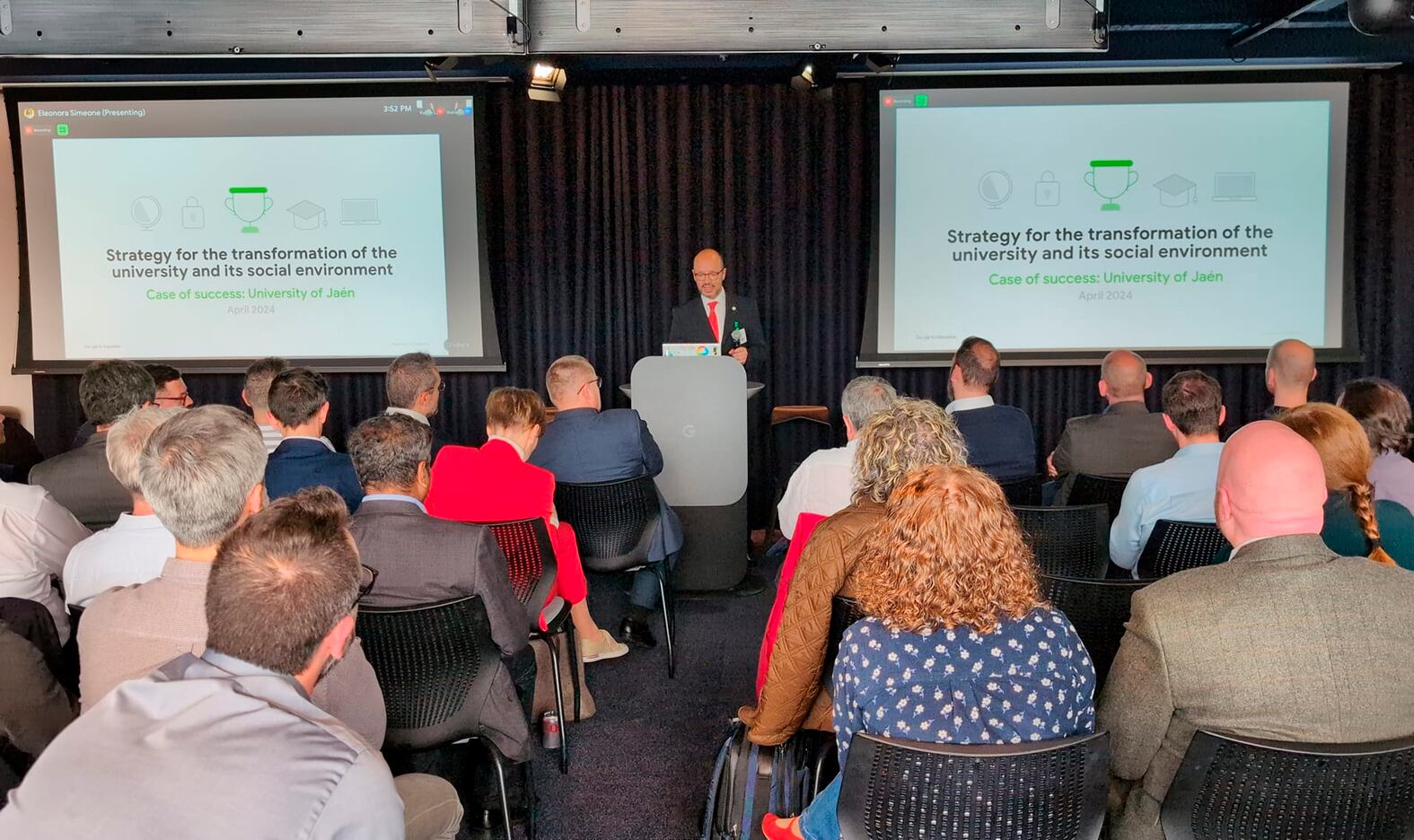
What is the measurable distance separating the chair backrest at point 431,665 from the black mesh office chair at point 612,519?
50.7 inches

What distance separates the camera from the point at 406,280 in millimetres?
6570

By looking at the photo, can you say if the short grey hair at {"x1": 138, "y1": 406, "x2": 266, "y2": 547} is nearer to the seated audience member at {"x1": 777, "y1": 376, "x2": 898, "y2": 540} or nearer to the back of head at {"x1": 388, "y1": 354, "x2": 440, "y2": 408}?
the seated audience member at {"x1": 777, "y1": 376, "x2": 898, "y2": 540}

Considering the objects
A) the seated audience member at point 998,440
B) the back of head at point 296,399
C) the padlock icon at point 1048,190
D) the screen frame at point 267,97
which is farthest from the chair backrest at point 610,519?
the padlock icon at point 1048,190

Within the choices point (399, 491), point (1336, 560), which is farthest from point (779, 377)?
point (1336, 560)

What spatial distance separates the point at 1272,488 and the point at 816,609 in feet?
2.87

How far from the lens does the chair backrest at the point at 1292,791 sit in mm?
1597

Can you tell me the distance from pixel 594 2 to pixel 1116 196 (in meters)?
3.47

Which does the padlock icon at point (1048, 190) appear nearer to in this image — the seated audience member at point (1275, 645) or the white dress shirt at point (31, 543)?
the seated audience member at point (1275, 645)

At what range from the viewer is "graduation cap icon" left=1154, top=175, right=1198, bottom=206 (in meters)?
6.35

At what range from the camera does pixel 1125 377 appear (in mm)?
4090

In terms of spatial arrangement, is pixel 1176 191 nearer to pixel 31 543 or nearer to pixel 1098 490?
pixel 1098 490

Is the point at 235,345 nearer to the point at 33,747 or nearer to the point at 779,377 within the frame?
the point at 779,377

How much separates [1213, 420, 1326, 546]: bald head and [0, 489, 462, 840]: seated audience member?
56.8 inches

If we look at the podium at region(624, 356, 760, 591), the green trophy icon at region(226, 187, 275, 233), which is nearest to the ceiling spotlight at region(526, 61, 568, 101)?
the green trophy icon at region(226, 187, 275, 233)
